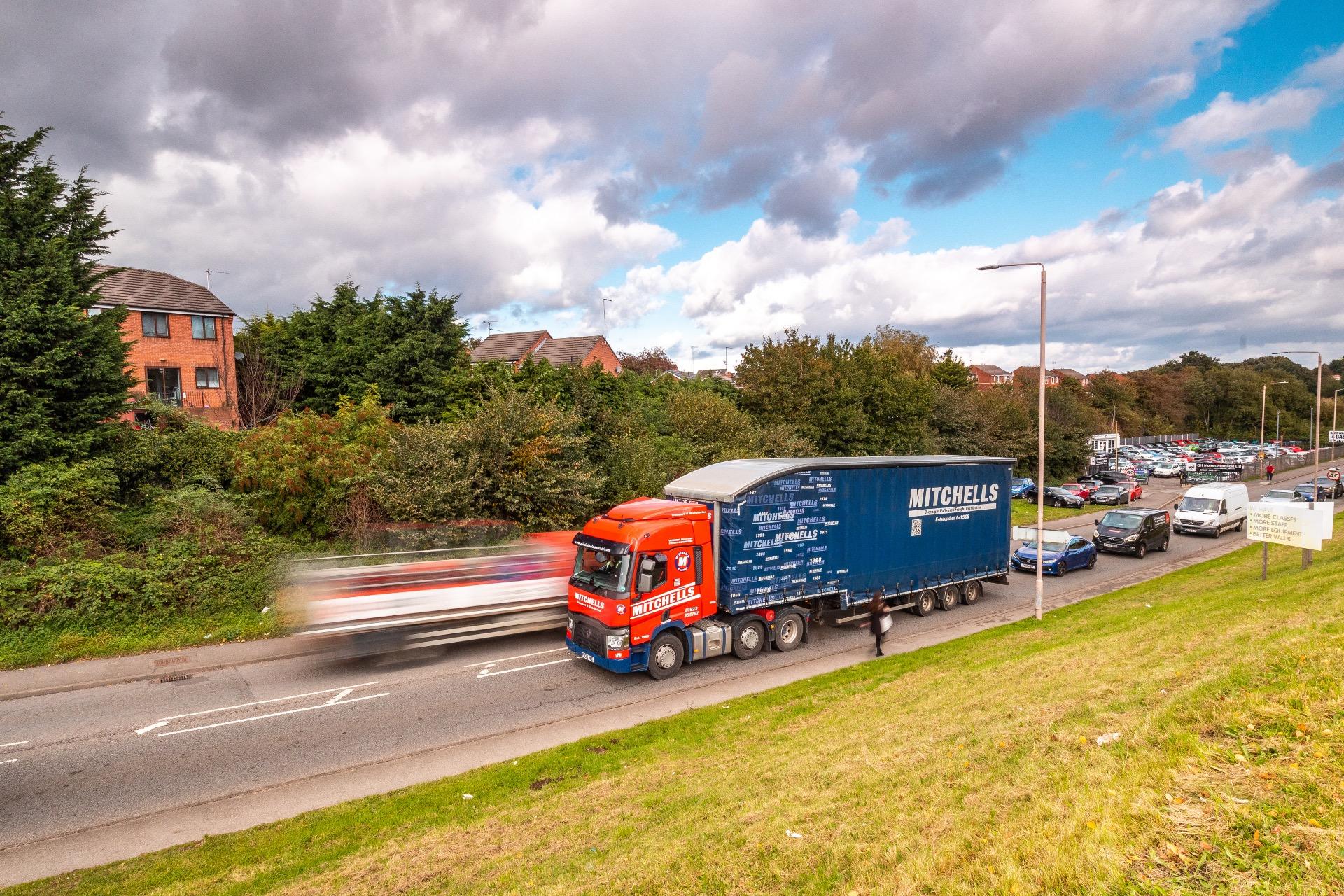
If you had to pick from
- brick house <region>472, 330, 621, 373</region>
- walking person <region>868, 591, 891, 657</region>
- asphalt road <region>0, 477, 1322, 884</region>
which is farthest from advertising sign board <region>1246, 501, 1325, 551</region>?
brick house <region>472, 330, 621, 373</region>

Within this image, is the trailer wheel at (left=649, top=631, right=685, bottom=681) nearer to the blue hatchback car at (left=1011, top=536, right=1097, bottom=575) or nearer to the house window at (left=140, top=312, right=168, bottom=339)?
the blue hatchback car at (left=1011, top=536, right=1097, bottom=575)

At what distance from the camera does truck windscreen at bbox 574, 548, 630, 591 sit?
1268 centimetres

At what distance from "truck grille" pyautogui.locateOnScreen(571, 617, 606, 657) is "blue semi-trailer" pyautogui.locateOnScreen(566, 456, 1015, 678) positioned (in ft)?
0.10

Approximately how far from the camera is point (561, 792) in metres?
8.45

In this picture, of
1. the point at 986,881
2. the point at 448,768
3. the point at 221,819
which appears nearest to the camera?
the point at 986,881

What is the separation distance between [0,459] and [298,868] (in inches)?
647

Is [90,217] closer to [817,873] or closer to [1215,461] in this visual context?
[817,873]

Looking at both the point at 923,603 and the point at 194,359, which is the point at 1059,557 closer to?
the point at 923,603

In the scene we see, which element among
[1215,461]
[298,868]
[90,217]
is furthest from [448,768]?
[1215,461]

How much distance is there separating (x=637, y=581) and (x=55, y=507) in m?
15.0

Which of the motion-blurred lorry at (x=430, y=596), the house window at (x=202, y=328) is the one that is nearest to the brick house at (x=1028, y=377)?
the motion-blurred lorry at (x=430, y=596)

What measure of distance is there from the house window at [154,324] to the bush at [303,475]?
15090mm

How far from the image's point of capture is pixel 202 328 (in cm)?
3206

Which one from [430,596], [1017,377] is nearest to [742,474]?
[430,596]
